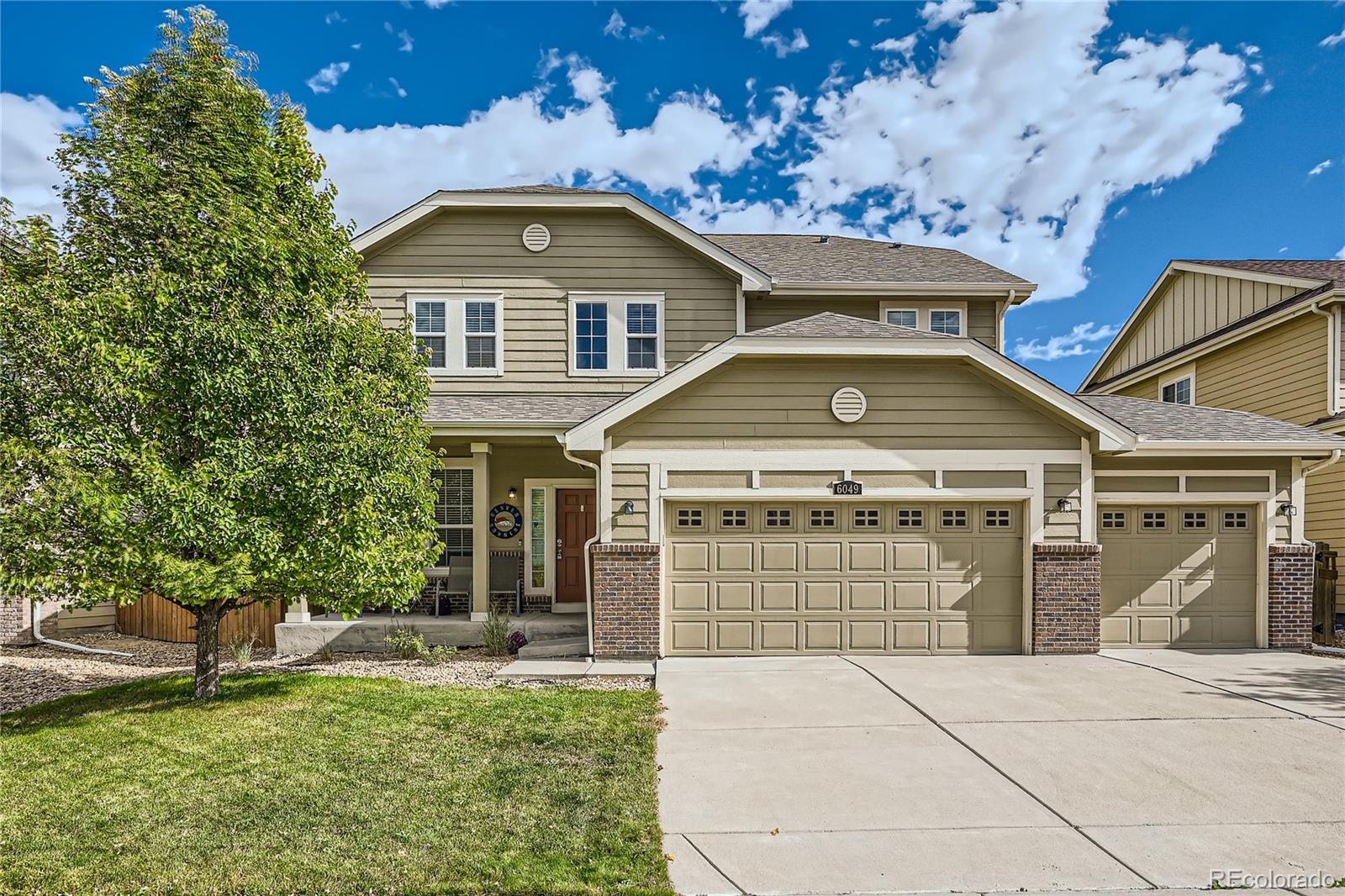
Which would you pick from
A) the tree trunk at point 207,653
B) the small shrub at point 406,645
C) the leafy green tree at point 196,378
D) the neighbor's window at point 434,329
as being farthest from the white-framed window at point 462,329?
the tree trunk at point 207,653

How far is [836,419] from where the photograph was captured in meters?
8.66

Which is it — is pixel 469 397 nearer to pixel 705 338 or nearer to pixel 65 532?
pixel 705 338

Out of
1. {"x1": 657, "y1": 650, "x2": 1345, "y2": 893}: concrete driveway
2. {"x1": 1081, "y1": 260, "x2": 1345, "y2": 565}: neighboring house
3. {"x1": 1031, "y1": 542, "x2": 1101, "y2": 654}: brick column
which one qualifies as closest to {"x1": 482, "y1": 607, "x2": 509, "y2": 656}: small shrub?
{"x1": 657, "y1": 650, "x2": 1345, "y2": 893}: concrete driveway

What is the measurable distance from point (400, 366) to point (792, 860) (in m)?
6.22

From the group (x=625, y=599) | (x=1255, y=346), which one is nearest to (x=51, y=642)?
(x=625, y=599)

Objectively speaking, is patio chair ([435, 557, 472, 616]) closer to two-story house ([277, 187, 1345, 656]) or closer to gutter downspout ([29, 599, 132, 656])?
two-story house ([277, 187, 1345, 656])

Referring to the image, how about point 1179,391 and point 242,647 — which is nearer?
point 242,647

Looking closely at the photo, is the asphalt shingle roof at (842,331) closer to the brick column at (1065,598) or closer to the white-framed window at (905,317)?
the brick column at (1065,598)

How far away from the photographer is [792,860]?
3.75 metres

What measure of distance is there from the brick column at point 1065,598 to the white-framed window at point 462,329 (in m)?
8.81

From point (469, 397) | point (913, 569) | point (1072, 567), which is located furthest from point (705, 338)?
point (1072, 567)

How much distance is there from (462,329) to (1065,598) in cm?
1002

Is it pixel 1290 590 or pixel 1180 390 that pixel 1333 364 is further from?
pixel 1290 590

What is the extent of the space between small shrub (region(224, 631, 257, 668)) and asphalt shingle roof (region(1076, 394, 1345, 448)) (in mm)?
11698
